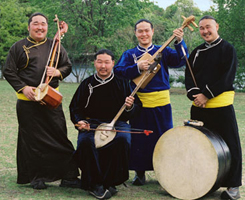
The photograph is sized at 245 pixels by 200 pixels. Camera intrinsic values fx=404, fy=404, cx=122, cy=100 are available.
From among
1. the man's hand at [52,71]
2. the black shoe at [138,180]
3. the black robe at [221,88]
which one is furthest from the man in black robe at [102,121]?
the black robe at [221,88]

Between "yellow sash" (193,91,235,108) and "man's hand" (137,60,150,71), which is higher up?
"man's hand" (137,60,150,71)

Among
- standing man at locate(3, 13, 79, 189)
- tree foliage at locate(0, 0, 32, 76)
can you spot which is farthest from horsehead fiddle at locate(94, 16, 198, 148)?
tree foliage at locate(0, 0, 32, 76)

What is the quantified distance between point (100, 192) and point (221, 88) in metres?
1.74

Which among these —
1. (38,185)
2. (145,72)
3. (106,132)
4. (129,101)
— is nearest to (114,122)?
(106,132)

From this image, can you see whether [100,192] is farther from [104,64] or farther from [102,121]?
[104,64]

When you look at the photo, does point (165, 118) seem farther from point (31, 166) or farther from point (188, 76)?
point (31, 166)

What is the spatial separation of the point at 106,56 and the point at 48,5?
2085cm

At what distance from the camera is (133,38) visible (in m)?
25.9

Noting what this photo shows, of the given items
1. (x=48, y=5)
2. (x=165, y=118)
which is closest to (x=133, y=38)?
(x=48, y=5)

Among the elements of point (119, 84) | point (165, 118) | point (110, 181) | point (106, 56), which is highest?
point (106, 56)

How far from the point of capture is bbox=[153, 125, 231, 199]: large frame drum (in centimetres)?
423

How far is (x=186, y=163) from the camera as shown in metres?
4.39

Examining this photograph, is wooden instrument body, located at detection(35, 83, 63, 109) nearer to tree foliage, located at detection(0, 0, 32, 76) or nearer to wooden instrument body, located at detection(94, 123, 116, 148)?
wooden instrument body, located at detection(94, 123, 116, 148)

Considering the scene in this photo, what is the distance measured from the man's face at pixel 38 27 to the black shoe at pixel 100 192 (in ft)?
6.19
